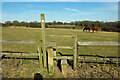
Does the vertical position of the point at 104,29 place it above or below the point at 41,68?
above

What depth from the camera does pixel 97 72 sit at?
4383 mm

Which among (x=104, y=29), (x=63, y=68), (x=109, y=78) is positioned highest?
(x=104, y=29)

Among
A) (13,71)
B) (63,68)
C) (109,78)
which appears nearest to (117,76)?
(109,78)

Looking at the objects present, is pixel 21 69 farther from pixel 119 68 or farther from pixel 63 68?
pixel 119 68

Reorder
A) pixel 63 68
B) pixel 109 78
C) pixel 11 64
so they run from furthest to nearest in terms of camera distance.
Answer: pixel 11 64
pixel 63 68
pixel 109 78

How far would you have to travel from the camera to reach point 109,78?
397 cm

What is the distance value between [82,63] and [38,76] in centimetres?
223

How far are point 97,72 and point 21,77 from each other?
3.04m

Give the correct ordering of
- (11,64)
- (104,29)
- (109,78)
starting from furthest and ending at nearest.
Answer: (104,29), (11,64), (109,78)

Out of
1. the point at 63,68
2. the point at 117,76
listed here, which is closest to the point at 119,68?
the point at 117,76

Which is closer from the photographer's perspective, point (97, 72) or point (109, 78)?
point (109, 78)

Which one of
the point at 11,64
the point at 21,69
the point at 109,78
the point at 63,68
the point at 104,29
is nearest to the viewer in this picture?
the point at 109,78

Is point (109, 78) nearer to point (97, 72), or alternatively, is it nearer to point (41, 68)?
point (97, 72)

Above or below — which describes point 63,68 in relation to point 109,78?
above
